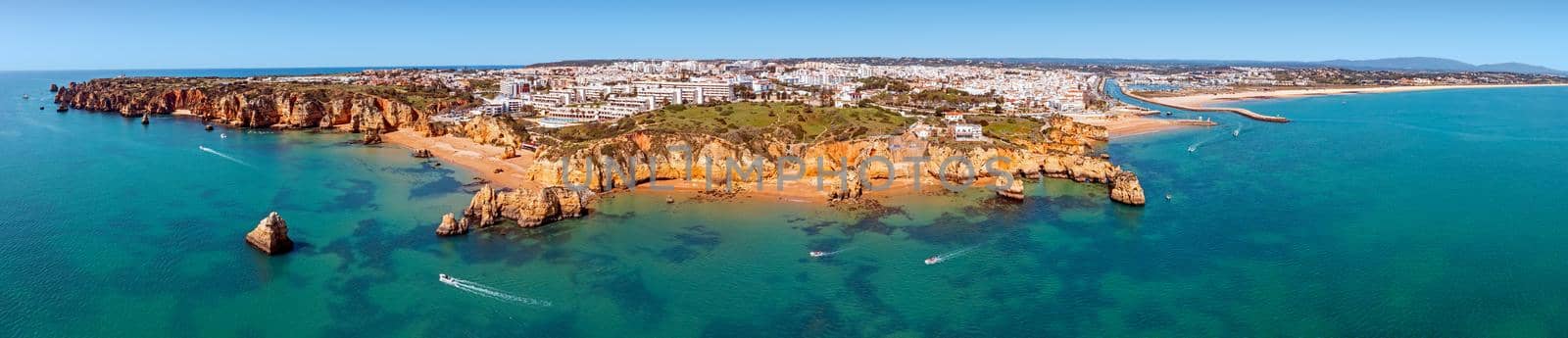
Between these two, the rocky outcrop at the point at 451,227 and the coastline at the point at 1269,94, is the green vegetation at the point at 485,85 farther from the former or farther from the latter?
the coastline at the point at 1269,94

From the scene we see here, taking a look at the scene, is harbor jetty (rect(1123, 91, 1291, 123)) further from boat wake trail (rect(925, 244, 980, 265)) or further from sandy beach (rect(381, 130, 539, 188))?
sandy beach (rect(381, 130, 539, 188))

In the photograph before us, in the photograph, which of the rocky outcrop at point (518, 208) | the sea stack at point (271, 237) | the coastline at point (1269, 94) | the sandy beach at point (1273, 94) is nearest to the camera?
the sea stack at point (271, 237)

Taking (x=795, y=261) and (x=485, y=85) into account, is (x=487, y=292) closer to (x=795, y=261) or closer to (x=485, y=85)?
(x=795, y=261)

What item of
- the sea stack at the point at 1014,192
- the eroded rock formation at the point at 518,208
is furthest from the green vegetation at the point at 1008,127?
→ the eroded rock formation at the point at 518,208

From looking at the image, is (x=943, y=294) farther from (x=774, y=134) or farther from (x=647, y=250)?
(x=774, y=134)

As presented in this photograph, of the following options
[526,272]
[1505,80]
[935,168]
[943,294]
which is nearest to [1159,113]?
[935,168]

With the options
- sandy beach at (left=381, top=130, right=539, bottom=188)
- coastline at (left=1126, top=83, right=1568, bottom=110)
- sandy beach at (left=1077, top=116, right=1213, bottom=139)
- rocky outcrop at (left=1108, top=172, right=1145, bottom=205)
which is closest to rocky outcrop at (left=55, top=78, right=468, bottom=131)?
sandy beach at (left=381, top=130, right=539, bottom=188)
